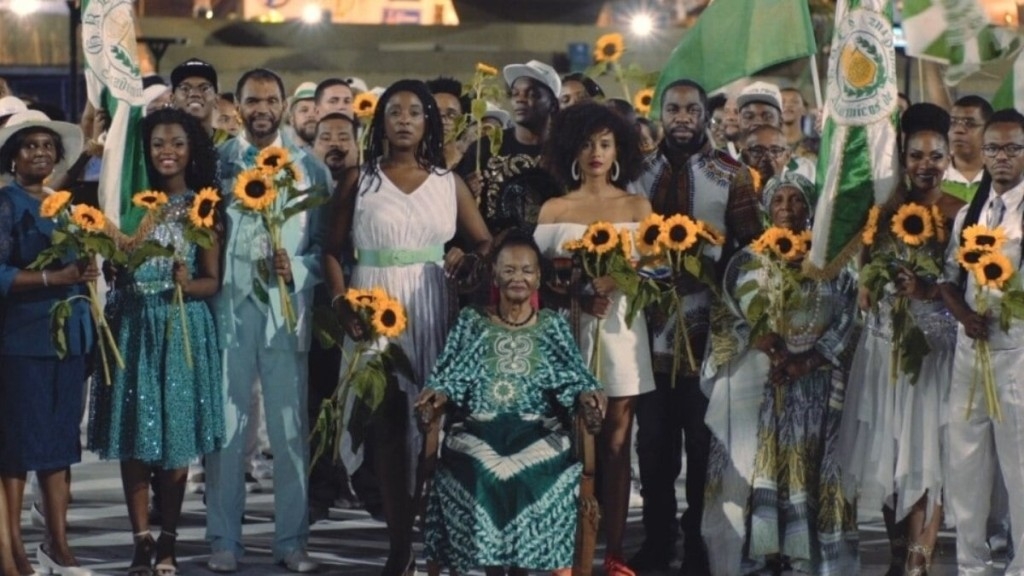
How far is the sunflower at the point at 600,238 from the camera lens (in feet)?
32.7

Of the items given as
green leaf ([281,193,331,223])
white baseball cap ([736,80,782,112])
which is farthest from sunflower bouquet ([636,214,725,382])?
white baseball cap ([736,80,782,112])

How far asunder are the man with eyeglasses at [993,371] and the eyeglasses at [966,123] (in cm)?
103

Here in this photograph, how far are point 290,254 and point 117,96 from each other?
1123 millimetres

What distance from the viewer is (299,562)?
10.5 meters

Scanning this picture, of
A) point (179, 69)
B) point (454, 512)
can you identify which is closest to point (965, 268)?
point (454, 512)

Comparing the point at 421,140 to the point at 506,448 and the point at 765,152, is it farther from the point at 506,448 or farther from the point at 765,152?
the point at 765,152

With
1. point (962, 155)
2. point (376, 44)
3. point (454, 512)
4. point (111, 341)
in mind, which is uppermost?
point (376, 44)

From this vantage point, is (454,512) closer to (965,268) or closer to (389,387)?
(389,387)

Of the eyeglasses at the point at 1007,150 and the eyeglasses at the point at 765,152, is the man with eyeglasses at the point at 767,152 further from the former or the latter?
the eyeglasses at the point at 1007,150

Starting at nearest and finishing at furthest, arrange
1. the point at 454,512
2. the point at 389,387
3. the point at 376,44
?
the point at 454,512
the point at 389,387
the point at 376,44

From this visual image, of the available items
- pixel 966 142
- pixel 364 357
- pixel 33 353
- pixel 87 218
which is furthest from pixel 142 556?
pixel 966 142

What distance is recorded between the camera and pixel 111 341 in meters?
10.0

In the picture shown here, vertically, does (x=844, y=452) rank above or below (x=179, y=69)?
below

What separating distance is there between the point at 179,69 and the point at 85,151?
78 centimetres
